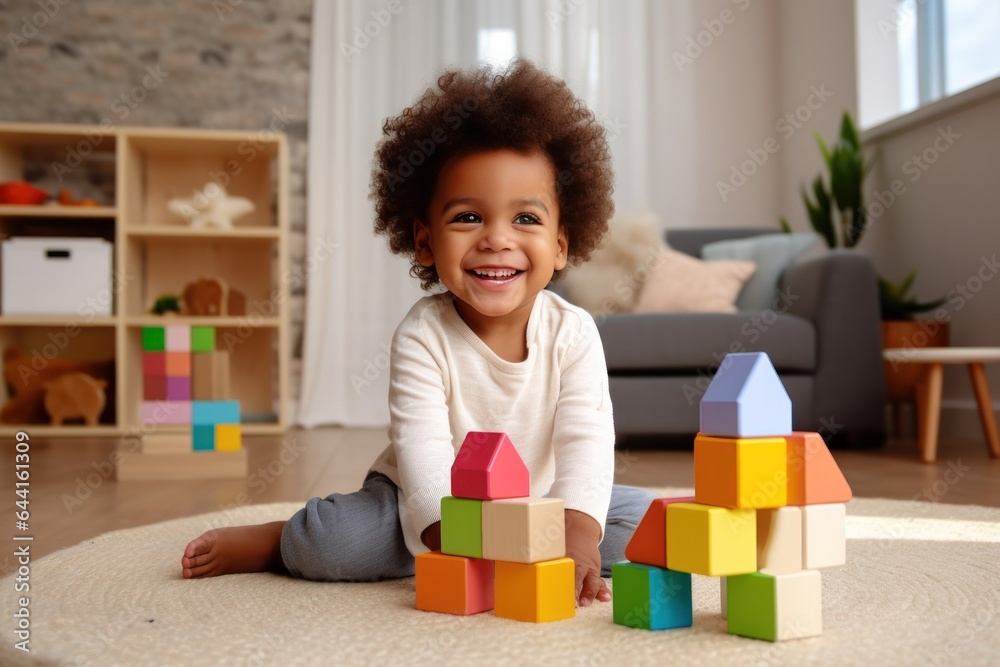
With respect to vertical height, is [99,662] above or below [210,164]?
below

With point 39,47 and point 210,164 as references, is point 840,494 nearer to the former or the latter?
point 210,164

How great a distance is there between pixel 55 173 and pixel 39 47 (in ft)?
1.72

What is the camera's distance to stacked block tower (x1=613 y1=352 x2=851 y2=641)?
81 cm

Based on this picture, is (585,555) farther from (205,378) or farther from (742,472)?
(205,378)

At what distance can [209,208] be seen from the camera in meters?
3.75

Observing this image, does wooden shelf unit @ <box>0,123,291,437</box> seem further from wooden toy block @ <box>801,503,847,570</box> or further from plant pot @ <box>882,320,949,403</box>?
wooden toy block @ <box>801,503,847,570</box>

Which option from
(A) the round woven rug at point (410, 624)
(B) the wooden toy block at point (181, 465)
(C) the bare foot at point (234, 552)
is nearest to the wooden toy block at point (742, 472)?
(A) the round woven rug at point (410, 624)

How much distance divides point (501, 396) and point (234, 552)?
1.25 feet

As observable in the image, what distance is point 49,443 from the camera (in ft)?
10.6

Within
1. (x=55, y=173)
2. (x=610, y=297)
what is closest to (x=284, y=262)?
(x=55, y=173)

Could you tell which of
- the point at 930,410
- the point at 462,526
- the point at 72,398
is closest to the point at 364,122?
the point at 72,398

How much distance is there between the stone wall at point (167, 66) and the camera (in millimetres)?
3980

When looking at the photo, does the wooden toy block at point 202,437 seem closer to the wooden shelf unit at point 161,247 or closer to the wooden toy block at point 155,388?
the wooden toy block at point 155,388

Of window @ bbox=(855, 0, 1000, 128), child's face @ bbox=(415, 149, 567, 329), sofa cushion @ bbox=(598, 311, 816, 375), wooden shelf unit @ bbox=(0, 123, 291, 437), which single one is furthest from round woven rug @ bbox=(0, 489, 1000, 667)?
wooden shelf unit @ bbox=(0, 123, 291, 437)
